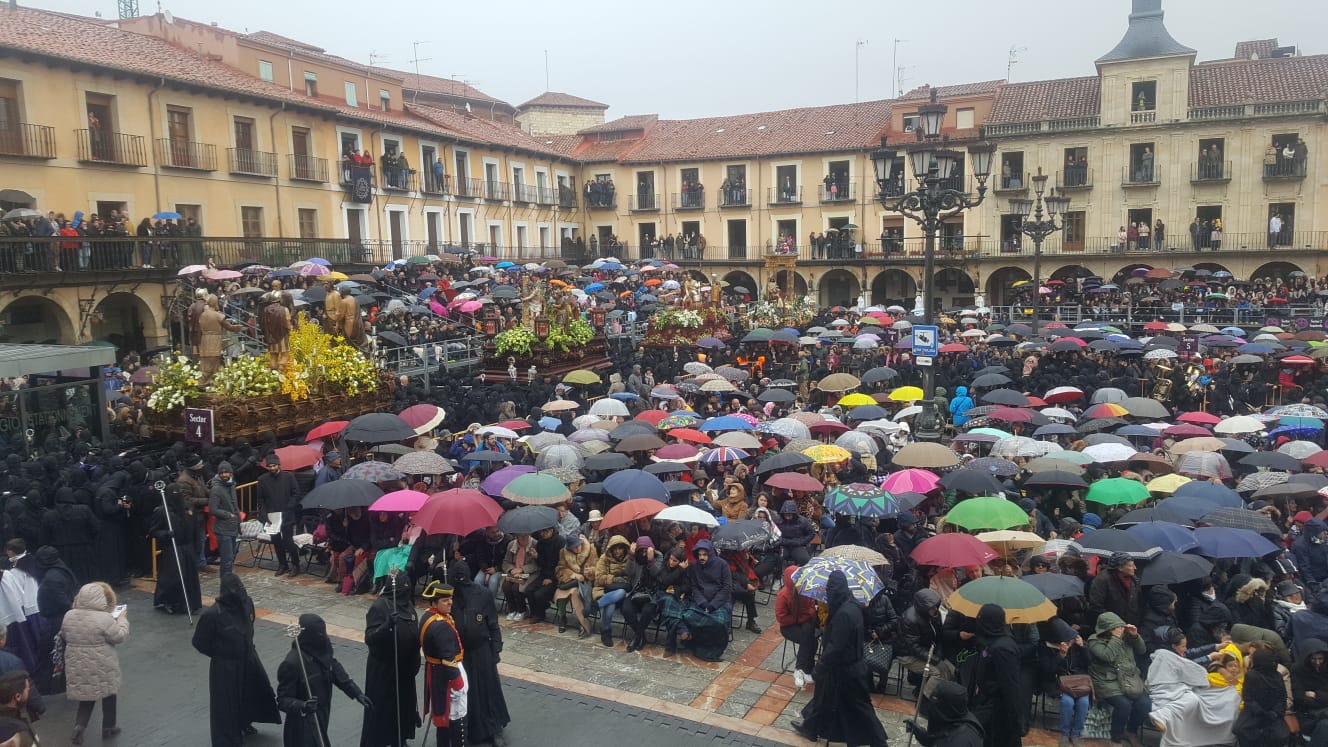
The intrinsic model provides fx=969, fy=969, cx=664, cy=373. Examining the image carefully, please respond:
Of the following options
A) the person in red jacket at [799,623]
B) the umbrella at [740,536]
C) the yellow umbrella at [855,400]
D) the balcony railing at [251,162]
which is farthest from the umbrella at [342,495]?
the balcony railing at [251,162]

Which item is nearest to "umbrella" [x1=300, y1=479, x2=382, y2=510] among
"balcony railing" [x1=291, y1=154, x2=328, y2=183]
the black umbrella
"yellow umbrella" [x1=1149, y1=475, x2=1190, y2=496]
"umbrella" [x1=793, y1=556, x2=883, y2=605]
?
the black umbrella

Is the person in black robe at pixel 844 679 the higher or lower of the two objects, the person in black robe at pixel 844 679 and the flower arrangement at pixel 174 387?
the lower

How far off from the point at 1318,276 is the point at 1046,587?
128 feet

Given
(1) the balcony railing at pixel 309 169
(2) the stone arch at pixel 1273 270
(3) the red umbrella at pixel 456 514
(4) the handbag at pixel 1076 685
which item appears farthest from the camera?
(2) the stone arch at pixel 1273 270

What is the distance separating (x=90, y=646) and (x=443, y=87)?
50.3m

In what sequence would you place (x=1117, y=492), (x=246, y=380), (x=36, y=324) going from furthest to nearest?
(x=36, y=324) < (x=246, y=380) < (x=1117, y=492)

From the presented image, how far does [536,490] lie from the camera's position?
10.7 meters

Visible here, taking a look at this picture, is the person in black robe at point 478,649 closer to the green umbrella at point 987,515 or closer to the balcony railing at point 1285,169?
the green umbrella at point 987,515

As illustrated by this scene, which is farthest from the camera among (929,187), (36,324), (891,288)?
(891,288)

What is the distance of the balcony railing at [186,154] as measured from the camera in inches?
1102

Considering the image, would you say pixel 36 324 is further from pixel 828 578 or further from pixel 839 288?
pixel 839 288

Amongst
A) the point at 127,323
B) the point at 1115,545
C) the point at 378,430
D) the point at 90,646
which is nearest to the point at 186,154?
the point at 127,323

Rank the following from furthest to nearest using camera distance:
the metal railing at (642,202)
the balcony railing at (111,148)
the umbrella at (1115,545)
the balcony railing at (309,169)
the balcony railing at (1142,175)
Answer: the metal railing at (642,202)
the balcony railing at (1142,175)
the balcony railing at (309,169)
the balcony railing at (111,148)
the umbrella at (1115,545)

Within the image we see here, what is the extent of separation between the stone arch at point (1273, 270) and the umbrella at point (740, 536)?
3909cm
